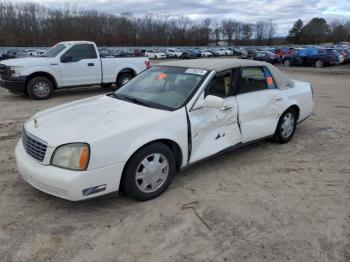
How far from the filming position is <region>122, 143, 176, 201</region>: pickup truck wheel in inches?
150

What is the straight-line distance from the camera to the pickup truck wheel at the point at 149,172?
3809 mm

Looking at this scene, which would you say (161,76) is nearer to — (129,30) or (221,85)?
(221,85)

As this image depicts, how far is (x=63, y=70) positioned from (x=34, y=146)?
788cm

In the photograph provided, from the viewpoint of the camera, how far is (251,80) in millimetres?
5375

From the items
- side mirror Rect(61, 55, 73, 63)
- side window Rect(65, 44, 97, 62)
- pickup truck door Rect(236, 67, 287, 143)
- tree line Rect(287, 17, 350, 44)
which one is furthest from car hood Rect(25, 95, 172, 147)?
tree line Rect(287, 17, 350, 44)

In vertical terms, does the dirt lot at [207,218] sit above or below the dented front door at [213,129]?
below

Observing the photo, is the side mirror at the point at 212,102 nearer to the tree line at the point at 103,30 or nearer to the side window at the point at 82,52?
the side window at the point at 82,52

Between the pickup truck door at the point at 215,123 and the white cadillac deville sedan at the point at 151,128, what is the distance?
0.01m

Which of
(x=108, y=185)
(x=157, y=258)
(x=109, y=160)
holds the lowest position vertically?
(x=157, y=258)

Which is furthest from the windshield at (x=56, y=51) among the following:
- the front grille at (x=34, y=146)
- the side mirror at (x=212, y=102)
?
the side mirror at (x=212, y=102)

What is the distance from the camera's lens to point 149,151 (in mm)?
3898

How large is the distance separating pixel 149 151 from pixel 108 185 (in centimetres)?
57

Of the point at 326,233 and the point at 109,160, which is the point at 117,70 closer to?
the point at 109,160

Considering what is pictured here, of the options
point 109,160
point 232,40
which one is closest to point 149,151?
point 109,160
